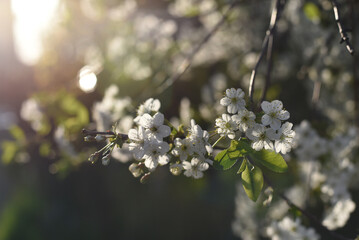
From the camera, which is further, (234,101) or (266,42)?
(266,42)

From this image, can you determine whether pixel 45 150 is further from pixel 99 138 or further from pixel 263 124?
pixel 263 124

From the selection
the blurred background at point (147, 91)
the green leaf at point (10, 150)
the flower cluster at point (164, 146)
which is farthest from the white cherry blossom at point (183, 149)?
the green leaf at point (10, 150)

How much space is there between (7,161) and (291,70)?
5.99 feet

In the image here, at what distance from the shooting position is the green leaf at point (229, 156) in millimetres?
843

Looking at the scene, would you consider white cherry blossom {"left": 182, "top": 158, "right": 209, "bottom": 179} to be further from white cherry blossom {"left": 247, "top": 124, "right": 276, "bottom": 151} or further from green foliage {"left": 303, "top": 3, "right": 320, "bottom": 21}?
green foliage {"left": 303, "top": 3, "right": 320, "bottom": 21}

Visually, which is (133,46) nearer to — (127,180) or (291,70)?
(291,70)

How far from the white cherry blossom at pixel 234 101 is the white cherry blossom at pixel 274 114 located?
5 cm

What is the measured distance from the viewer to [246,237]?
2404mm

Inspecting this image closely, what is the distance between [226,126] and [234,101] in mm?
61

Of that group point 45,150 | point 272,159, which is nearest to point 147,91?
point 45,150

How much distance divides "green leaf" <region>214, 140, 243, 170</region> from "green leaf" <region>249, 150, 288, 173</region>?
0.04m

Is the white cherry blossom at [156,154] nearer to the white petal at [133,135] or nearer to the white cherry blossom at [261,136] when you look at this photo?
the white petal at [133,135]

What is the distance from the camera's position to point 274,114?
0.81 m

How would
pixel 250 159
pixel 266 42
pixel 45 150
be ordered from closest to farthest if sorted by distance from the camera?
pixel 250 159 < pixel 266 42 < pixel 45 150
